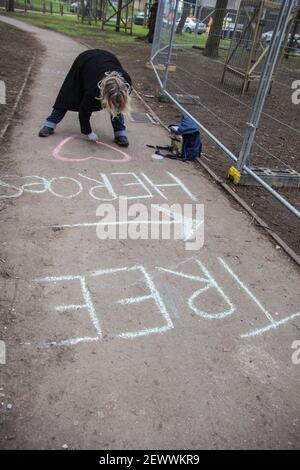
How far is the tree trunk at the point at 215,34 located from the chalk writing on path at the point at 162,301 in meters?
10.4

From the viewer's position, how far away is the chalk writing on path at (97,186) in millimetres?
4223

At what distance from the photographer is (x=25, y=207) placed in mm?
3891

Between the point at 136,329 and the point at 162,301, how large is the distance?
14.7 inches

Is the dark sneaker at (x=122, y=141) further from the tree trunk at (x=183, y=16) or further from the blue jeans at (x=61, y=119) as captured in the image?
the tree trunk at (x=183, y=16)

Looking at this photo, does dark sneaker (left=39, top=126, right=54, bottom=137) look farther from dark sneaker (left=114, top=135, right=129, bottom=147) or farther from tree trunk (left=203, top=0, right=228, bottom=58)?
tree trunk (left=203, top=0, right=228, bottom=58)

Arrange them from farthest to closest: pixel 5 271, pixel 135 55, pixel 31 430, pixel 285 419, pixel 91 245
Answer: pixel 135 55 < pixel 91 245 < pixel 5 271 < pixel 285 419 < pixel 31 430

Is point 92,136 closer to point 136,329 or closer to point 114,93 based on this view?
point 114,93

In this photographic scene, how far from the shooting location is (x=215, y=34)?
12.3m

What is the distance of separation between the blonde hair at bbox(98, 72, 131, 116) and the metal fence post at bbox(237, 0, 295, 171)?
1.56 meters

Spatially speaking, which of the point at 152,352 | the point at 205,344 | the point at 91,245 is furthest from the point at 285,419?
the point at 91,245

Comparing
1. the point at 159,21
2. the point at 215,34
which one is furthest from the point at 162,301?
the point at 215,34

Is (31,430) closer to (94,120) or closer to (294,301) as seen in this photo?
(294,301)

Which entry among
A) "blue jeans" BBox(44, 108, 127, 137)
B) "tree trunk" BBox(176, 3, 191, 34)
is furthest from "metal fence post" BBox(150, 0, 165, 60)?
"blue jeans" BBox(44, 108, 127, 137)

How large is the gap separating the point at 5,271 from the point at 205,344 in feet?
5.42
